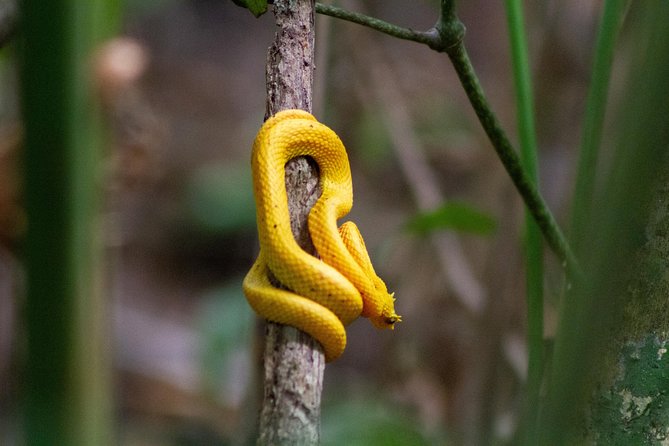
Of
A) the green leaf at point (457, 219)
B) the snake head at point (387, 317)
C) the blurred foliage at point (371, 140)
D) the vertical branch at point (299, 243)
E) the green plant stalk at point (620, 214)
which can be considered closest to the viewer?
the green plant stalk at point (620, 214)

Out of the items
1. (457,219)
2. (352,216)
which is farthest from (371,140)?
(457,219)

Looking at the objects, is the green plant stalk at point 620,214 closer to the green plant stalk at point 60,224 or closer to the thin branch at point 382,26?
the green plant stalk at point 60,224

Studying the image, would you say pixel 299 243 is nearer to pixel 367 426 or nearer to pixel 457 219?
pixel 367 426

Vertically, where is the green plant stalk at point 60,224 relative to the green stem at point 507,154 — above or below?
below

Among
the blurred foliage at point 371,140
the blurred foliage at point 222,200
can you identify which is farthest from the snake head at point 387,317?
the blurred foliage at point 222,200

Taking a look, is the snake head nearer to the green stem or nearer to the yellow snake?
the yellow snake
